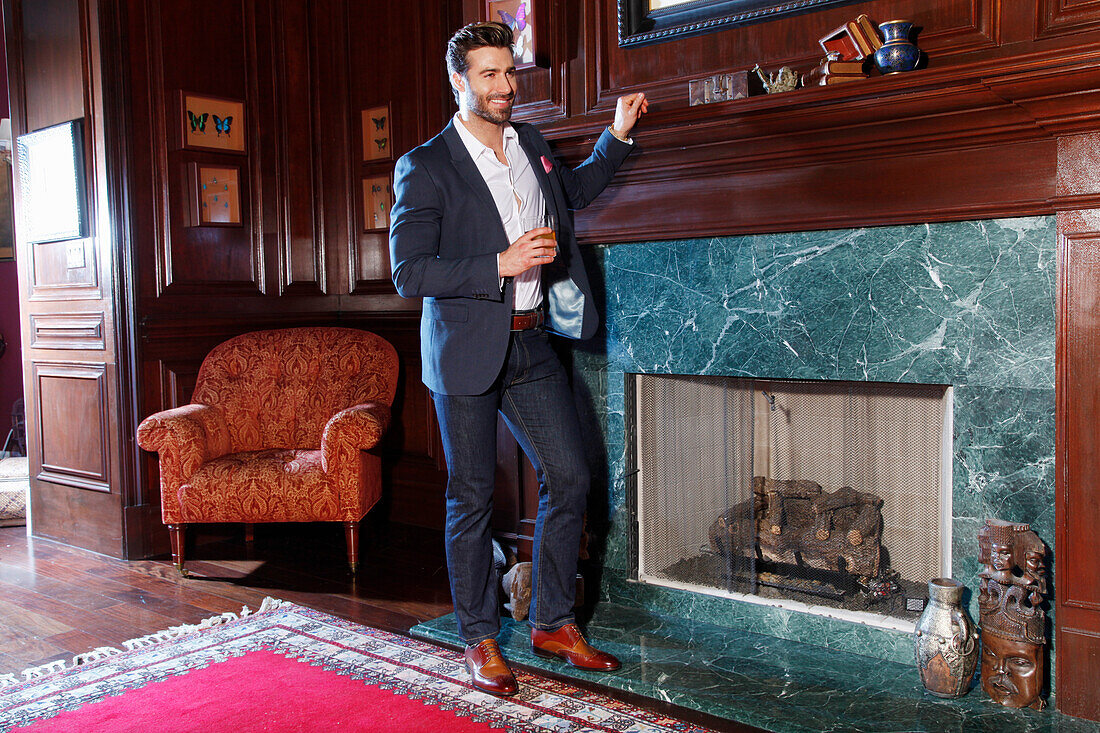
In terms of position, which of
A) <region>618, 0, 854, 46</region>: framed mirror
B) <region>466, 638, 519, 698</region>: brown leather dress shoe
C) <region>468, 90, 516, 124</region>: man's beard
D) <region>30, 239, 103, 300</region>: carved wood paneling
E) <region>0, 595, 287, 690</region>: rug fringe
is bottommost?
<region>0, 595, 287, 690</region>: rug fringe

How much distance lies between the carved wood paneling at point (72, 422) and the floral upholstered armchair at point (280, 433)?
43 centimetres

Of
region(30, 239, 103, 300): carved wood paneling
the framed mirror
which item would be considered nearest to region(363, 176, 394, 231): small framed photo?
region(30, 239, 103, 300): carved wood paneling

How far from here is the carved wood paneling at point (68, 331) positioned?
4035 millimetres

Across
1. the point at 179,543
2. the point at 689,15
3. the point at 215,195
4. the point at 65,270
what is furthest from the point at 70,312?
the point at 689,15

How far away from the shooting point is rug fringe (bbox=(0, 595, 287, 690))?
8.60 feet

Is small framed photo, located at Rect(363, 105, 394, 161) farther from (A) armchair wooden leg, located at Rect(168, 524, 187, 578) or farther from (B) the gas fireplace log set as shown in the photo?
(B) the gas fireplace log set

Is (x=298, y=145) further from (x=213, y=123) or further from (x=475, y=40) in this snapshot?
(x=475, y=40)

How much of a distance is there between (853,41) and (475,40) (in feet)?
3.15

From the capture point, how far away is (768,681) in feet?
7.92

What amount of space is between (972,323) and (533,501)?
1503 millimetres

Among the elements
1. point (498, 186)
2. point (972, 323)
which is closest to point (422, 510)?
point (498, 186)

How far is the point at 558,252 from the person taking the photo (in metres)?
2.51

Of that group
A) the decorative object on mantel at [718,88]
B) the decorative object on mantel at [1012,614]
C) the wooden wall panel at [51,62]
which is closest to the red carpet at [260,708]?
the decorative object on mantel at [1012,614]

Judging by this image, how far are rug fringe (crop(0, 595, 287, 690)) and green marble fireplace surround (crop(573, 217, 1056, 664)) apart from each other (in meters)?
1.20
